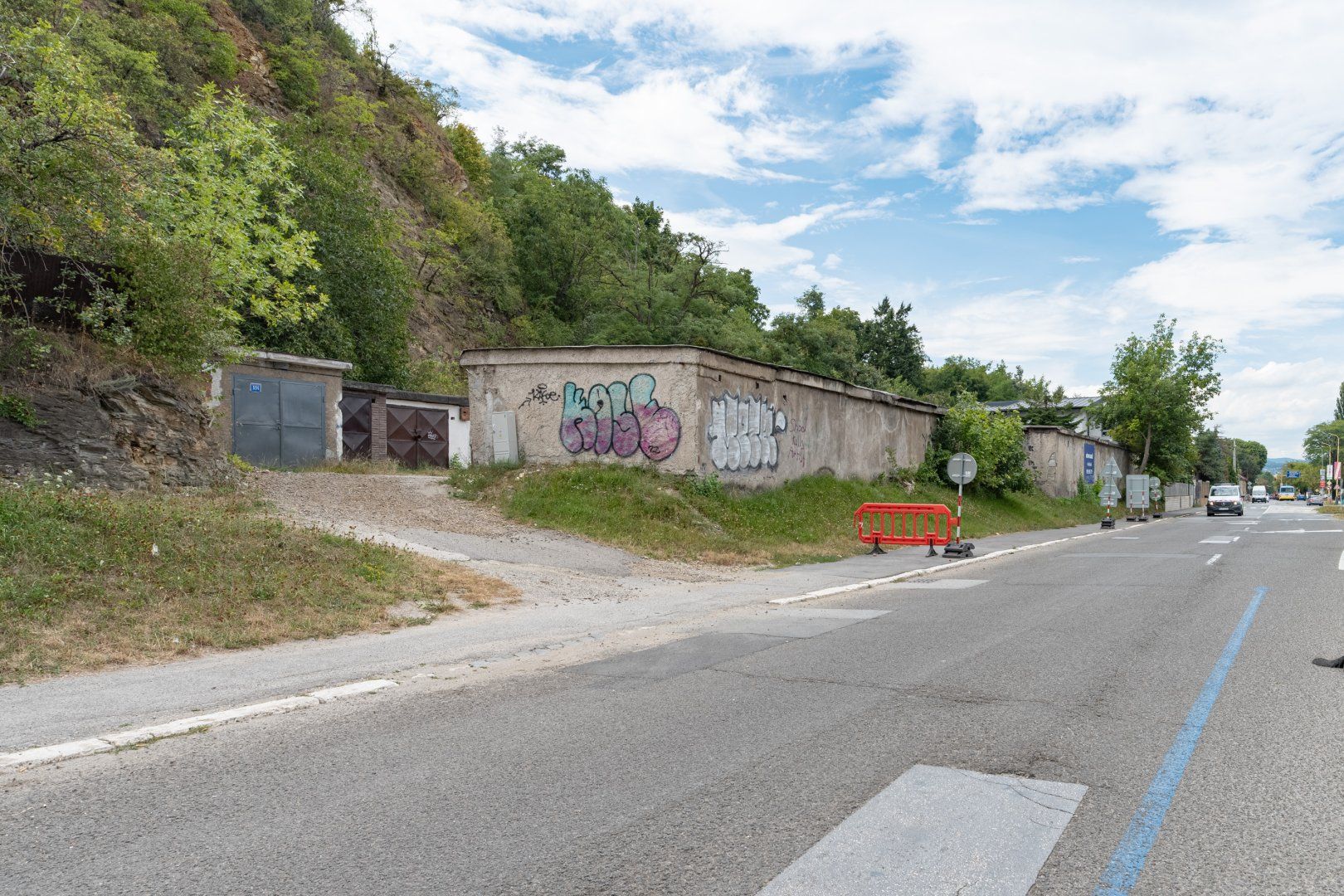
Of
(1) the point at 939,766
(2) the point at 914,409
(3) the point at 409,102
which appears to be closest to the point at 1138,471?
(2) the point at 914,409

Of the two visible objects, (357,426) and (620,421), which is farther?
(357,426)

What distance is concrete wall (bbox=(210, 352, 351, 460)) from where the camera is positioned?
902 inches

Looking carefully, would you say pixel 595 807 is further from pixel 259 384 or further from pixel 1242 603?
pixel 259 384

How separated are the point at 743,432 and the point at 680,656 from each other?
12.8 metres

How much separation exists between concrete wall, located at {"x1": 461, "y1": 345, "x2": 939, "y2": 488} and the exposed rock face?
6577 millimetres

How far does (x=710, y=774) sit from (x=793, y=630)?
15.9 ft

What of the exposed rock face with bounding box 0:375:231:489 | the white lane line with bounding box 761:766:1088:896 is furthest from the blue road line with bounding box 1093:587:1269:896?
the exposed rock face with bounding box 0:375:231:489

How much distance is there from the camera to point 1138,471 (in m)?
62.8

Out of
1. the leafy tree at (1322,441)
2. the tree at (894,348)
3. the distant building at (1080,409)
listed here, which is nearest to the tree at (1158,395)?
the distant building at (1080,409)

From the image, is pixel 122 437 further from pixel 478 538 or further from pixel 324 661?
pixel 324 661

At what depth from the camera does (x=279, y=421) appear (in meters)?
24.2

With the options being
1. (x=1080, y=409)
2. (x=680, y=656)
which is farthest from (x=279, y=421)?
(x=1080, y=409)

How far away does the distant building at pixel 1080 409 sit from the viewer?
58.3 metres

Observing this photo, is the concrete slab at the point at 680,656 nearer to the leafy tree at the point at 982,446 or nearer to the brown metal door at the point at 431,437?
the leafy tree at the point at 982,446
